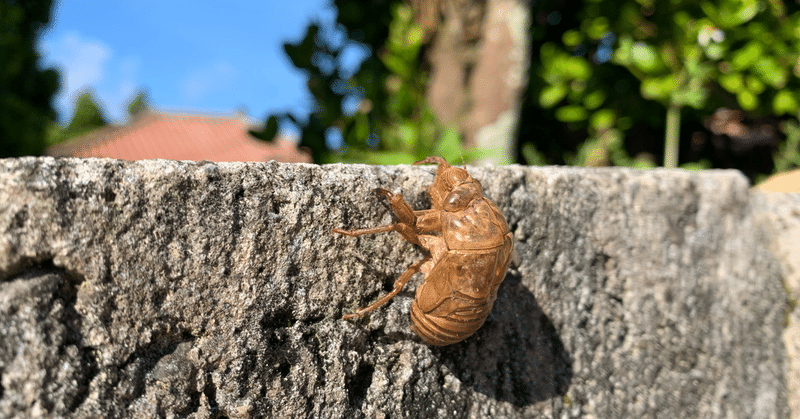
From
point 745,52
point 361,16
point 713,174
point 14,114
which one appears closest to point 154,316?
point 713,174

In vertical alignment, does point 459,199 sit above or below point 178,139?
above

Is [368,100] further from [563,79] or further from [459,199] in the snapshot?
[459,199]

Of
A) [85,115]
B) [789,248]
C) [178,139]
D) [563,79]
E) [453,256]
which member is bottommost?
[178,139]

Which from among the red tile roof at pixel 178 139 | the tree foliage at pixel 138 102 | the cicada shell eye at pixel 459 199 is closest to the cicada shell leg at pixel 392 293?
the cicada shell eye at pixel 459 199

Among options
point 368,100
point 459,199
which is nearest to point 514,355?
point 459,199

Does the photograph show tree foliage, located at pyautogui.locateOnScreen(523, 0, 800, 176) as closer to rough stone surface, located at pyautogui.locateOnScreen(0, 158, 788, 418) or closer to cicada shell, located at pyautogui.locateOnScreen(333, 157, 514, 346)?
rough stone surface, located at pyautogui.locateOnScreen(0, 158, 788, 418)

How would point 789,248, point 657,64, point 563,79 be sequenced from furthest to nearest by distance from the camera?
point 563,79, point 657,64, point 789,248

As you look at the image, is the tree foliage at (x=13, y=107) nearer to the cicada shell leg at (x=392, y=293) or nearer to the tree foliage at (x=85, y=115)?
the cicada shell leg at (x=392, y=293)
